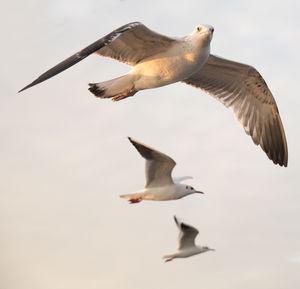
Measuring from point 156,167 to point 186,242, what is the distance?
4.02 meters

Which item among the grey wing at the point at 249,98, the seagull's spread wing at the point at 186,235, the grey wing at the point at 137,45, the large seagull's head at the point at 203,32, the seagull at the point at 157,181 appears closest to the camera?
the large seagull's head at the point at 203,32

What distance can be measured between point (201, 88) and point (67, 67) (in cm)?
534

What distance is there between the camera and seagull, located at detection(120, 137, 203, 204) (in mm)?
14484

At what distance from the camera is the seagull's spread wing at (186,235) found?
17.1 m

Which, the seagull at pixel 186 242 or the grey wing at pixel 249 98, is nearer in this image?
the grey wing at pixel 249 98

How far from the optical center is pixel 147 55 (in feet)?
35.9

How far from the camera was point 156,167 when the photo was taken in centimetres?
1482

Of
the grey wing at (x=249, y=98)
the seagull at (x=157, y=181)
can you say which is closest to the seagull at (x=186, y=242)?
the seagull at (x=157, y=181)

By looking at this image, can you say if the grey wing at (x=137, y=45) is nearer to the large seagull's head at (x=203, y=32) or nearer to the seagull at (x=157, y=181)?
the large seagull's head at (x=203, y=32)

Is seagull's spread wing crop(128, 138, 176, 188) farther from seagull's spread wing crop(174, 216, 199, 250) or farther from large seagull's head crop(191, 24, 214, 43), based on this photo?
large seagull's head crop(191, 24, 214, 43)

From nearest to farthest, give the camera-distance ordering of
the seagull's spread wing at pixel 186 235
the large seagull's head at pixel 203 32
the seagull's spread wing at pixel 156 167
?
the large seagull's head at pixel 203 32 → the seagull's spread wing at pixel 156 167 → the seagull's spread wing at pixel 186 235

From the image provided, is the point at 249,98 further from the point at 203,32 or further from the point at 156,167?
the point at 203,32

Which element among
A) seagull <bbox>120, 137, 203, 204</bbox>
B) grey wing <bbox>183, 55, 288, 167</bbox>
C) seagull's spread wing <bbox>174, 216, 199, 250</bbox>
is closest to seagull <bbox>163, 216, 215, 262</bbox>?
seagull's spread wing <bbox>174, 216, 199, 250</bbox>

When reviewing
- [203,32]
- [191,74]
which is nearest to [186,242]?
[191,74]
